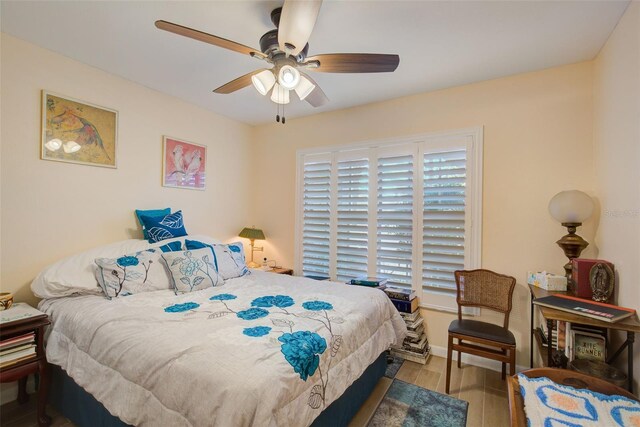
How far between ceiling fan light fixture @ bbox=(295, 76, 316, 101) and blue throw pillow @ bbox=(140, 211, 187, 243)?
1.85m

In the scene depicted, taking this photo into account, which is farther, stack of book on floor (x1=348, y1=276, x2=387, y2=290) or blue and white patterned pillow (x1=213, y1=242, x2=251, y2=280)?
stack of book on floor (x1=348, y1=276, x2=387, y2=290)

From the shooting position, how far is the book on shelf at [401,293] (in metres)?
2.81

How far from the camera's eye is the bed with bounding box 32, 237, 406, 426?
3.87 feet

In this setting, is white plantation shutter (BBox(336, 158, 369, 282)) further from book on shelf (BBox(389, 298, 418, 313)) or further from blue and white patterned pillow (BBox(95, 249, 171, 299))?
blue and white patterned pillow (BBox(95, 249, 171, 299))

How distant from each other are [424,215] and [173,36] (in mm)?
2590

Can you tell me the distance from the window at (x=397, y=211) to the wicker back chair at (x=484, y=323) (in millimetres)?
162

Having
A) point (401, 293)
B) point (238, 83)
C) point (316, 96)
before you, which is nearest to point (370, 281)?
point (401, 293)

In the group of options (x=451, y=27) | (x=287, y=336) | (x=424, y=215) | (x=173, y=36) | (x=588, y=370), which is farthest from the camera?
(x=424, y=215)

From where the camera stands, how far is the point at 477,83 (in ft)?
8.93

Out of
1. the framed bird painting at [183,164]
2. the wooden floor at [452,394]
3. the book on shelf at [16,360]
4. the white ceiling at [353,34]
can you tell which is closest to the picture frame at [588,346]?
the wooden floor at [452,394]

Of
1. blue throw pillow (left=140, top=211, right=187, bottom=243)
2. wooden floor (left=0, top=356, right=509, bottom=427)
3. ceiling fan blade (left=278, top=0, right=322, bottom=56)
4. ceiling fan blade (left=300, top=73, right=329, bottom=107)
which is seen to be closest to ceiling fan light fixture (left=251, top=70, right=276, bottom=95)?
ceiling fan blade (left=300, top=73, right=329, bottom=107)

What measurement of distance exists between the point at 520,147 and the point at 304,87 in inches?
78.1

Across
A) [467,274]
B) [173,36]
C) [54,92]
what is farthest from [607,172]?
[54,92]

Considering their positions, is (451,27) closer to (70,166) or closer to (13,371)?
(70,166)
